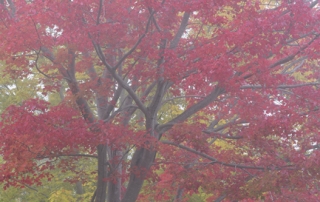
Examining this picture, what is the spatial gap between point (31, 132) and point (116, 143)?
140 centimetres

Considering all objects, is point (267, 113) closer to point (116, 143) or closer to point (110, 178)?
point (116, 143)

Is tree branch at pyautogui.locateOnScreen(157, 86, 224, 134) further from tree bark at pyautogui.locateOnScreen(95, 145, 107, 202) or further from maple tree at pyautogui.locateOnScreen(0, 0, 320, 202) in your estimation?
tree bark at pyautogui.locateOnScreen(95, 145, 107, 202)

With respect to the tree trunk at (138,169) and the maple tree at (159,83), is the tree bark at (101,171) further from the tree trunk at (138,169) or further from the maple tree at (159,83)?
the tree trunk at (138,169)

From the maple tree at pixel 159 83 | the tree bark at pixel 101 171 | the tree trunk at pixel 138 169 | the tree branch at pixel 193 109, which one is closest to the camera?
the maple tree at pixel 159 83

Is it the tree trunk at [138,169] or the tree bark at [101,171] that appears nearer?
the tree bark at [101,171]

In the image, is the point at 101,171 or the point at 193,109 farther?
the point at 101,171

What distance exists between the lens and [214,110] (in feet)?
27.6

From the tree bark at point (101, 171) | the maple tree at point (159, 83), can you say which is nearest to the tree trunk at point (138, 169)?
the maple tree at point (159, 83)

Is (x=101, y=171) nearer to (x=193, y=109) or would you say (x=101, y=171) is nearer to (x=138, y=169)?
(x=138, y=169)

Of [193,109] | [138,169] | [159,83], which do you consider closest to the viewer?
[159,83]

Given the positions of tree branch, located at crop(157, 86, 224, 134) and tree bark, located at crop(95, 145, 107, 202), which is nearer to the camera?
tree branch, located at crop(157, 86, 224, 134)

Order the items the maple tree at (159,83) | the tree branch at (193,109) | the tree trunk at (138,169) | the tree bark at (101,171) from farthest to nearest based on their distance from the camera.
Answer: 1. the tree trunk at (138,169)
2. the tree bark at (101,171)
3. the tree branch at (193,109)
4. the maple tree at (159,83)

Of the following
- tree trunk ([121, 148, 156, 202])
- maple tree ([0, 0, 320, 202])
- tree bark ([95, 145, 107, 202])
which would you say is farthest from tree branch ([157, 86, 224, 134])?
tree bark ([95, 145, 107, 202])

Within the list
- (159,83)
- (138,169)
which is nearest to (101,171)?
(138,169)
